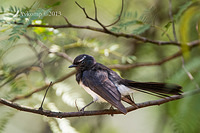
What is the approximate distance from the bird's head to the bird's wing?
4.9 inches

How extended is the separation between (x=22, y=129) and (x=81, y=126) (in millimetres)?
1475

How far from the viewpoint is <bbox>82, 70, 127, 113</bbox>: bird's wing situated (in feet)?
8.38

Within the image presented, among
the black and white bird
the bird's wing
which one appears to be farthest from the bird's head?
the bird's wing

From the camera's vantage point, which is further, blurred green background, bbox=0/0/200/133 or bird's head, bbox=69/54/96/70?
bird's head, bbox=69/54/96/70

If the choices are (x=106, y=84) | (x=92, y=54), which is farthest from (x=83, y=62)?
(x=106, y=84)

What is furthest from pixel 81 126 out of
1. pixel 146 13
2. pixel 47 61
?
pixel 146 13

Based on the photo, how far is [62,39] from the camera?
3.39 m

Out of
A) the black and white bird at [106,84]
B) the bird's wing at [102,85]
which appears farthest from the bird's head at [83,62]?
the bird's wing at [102,85]

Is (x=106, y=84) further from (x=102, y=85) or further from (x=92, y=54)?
(x=92, y=54)

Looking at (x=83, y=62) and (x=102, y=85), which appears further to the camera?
(x=83, y=62)

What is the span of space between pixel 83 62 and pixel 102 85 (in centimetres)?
59

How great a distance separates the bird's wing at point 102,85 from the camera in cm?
255

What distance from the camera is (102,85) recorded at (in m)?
2.78

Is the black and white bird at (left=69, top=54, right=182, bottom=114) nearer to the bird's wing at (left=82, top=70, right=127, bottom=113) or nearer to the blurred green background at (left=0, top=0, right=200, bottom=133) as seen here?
the bird's wing at (left=82, top=70, right=127, bottom=113)
